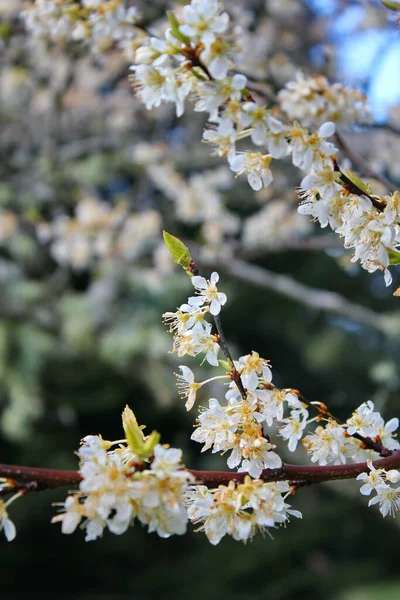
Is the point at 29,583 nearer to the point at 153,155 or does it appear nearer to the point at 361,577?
the point at 361,577

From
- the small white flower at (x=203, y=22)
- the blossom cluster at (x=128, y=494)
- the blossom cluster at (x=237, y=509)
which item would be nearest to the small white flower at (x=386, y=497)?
the blossom cluster at (x=237, y=509)

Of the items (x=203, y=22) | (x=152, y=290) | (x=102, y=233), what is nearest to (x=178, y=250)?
(x=203, y=22)

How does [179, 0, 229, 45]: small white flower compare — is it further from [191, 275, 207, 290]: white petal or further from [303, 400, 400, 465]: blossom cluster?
[303, 400, 400, 465]: blossom cluster

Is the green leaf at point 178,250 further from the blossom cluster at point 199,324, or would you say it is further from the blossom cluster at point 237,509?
the blossom cluster at point 237,509

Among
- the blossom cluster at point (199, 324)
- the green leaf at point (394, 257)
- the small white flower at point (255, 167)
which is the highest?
the small white flower at point (255, 167)

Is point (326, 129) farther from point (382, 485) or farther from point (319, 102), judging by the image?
point (319, 102)

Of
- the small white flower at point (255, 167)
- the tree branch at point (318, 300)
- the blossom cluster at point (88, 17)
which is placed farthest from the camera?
the tree branch at point (318, 300)

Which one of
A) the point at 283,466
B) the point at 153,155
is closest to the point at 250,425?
the point at 283,466
